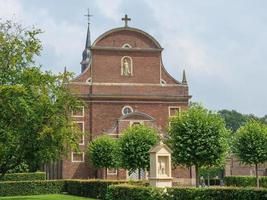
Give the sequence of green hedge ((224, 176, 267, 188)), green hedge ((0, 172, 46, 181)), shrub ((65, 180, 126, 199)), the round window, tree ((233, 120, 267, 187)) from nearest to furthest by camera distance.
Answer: shrub ((65, 180, 126, 199)), tree ((233, 120, 267, 187)), green hedge ((0, 172, 46, 181)), green hedge ((224, 176, 267, 188)), the round window

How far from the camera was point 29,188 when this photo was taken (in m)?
47.6

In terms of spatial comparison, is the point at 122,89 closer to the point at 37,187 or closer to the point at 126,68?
the point at 126,68

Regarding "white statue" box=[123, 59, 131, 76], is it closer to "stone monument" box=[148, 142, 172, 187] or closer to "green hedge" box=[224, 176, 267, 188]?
"green hedge" box=[224, 176, 267, 188]

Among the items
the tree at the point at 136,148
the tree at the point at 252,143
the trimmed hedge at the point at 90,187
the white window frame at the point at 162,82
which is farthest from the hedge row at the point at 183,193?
the white window frame at the point at 162,82

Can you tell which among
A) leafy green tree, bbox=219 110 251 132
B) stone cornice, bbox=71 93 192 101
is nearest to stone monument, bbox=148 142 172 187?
stone cornice, bbox=71 93 192 101

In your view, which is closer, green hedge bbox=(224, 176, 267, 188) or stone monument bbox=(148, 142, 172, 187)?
stone monument bbox=(148, 142, 172, 187)

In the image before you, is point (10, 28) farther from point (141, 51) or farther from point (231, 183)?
point (231, 183)

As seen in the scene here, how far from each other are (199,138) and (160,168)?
7879 millimetres

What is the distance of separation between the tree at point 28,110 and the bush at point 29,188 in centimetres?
1722

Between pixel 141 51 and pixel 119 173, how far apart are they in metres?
13.7

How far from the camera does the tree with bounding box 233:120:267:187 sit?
1646 inches

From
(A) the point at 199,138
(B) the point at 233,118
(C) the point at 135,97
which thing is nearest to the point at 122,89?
(C) the point at 135,97

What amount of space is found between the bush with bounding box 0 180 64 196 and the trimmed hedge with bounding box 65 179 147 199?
1184 mm

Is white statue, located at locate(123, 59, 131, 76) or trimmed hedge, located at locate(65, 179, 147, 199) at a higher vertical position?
white statue, located at locate(123, 59, 131, 76)
